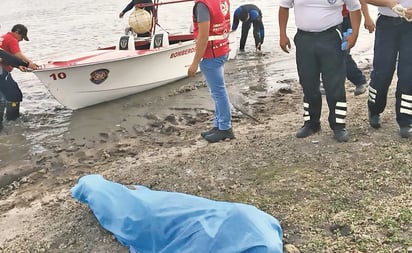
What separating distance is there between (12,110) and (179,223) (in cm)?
579

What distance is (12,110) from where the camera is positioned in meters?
8.04

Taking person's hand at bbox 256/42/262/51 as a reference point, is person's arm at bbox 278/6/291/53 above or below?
above

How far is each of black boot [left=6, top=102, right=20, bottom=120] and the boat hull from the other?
25.8 inches

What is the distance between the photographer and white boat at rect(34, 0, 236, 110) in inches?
307

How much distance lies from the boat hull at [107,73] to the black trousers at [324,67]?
13.2 ft

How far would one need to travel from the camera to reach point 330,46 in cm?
464

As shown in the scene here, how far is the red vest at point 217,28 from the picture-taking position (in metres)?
4.99

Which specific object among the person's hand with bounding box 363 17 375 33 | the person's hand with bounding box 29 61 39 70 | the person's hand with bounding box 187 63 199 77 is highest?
the person's hand with bounding box 363 17 375 33

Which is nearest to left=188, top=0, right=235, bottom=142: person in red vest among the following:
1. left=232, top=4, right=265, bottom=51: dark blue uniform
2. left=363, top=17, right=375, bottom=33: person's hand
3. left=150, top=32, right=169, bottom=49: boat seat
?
left=363, top=17, right=375, bottom=33: person's hand

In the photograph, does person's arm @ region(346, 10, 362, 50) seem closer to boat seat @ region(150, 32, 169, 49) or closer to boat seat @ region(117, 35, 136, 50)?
boat seat @ region(150, 32, 169, 49)

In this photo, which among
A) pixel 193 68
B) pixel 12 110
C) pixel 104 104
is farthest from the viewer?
pixel 104 104

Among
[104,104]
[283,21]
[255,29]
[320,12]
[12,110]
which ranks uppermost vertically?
[320,12]

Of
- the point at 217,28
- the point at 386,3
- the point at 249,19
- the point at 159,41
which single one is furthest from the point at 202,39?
the point at 249,19

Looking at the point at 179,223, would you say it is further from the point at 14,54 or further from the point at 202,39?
the point at 14,54
